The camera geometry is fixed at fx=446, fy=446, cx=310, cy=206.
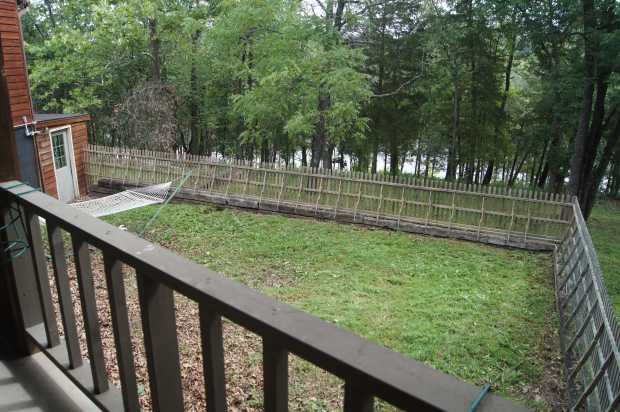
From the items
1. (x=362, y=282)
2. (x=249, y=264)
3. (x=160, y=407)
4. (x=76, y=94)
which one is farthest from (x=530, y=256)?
(x=76, y=94)

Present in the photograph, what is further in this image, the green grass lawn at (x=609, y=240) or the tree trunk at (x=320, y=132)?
the tree trunk at (x=320, y=132)

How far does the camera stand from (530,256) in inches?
324

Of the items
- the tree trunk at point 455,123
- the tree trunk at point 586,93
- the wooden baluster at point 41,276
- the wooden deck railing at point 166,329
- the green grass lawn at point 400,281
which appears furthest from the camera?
the tree trunk at point 455,123

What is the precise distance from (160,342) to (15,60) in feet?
31.8

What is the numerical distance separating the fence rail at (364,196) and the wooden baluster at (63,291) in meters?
8.39

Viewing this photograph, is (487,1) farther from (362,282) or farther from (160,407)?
(160,407)

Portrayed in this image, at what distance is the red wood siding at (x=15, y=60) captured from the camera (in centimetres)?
823

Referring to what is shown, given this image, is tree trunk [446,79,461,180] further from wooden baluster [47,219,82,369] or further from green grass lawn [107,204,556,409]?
wooden baluster [47,219,82,369]

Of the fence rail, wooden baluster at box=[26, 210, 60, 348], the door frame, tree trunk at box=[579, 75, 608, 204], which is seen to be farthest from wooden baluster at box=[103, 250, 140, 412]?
tree trunk at box=[579, 75, 608, 204]

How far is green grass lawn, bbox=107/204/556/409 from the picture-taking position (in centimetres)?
471

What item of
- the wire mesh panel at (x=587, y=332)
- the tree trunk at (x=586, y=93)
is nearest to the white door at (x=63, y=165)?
the wire mesh panel at (x=587, y=332)

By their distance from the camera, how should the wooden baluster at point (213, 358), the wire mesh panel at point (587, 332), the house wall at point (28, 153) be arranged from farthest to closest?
the house wall at point (28, 153) → the wire mesh panel at point (587, 332) → the wooden baluster at point (213, 358)

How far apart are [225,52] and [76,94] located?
5.29 metres

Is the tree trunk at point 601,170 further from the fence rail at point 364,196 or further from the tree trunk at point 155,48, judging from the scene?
the tree trunk at point 155,48
